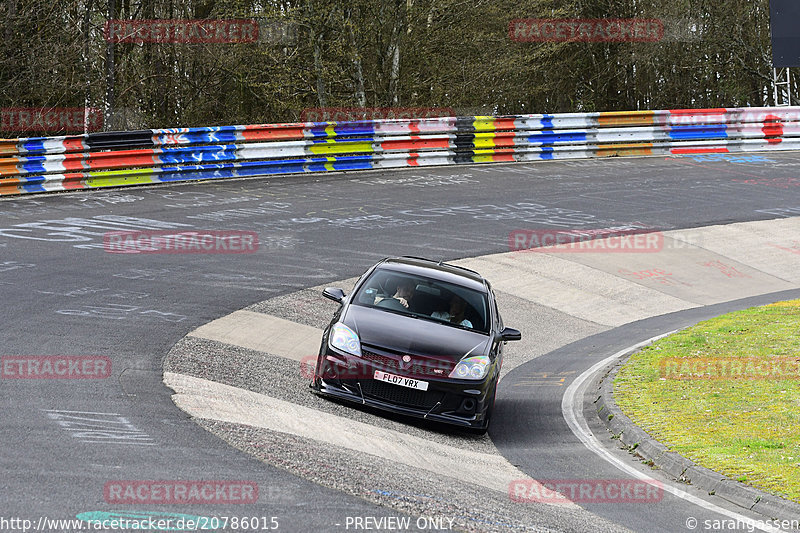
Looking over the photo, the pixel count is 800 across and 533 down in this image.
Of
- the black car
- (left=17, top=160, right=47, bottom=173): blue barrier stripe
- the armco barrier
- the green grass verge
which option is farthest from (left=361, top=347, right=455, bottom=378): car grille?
(left=17, top=160, right=47, bottom=173): blue barrier stripe

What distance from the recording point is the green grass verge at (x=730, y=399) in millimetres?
8547

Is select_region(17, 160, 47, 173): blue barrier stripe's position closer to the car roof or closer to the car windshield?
the car roof

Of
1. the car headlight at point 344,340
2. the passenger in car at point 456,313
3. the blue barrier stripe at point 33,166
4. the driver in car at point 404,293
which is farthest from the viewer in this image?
the blue barrier stripe at point 33,166

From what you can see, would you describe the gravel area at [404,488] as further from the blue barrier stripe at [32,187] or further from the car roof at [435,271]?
the blue barrier stripe at [32,187]

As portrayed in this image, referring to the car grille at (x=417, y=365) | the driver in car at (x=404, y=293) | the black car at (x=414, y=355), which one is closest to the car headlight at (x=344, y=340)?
the black car at (x=414, y=355)

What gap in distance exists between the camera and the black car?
31.1 ft

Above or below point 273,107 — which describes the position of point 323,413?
below

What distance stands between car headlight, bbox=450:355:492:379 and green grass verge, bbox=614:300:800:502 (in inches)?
68.0

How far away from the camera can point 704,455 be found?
28.8ft

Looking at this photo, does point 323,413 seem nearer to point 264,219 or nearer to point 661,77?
point 264,219

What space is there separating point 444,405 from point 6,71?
68.8ft

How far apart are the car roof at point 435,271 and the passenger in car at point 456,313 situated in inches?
14.5

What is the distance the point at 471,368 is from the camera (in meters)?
9.66

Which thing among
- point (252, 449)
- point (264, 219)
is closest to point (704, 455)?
point (252, 449)
